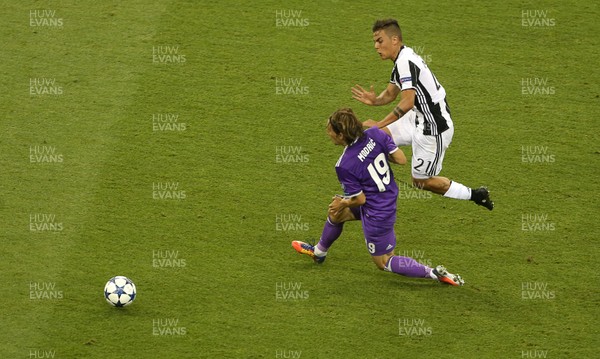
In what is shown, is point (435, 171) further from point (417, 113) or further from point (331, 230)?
point (331, 230)

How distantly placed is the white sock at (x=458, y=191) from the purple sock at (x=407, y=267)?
1177 mm

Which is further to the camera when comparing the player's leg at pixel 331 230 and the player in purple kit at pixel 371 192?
the player's leg at pixel 331 230

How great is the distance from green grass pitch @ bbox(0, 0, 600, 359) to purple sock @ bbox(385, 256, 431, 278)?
0.17m

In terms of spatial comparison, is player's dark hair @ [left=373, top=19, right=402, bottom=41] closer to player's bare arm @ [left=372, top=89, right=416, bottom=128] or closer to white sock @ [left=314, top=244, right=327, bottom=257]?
player's bare arm @ [left=372, top=89, right=416, bottom=128]

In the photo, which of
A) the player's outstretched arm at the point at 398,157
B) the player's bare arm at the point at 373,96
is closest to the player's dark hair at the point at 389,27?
the player's bare arm at the point at 373,96

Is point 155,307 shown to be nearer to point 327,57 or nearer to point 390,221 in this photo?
point 390,221

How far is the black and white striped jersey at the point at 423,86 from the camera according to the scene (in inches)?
418

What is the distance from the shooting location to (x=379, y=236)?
1012 centimetres

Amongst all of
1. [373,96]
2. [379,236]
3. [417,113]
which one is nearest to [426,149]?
[417,113]

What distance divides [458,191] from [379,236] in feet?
4.75

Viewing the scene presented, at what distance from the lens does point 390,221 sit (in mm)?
10109

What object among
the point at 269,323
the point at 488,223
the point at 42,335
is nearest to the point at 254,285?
the point at 269,323

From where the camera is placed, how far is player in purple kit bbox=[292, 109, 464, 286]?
9891 mm

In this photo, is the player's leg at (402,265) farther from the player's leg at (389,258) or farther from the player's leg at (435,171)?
the player's leg at (435,171)
